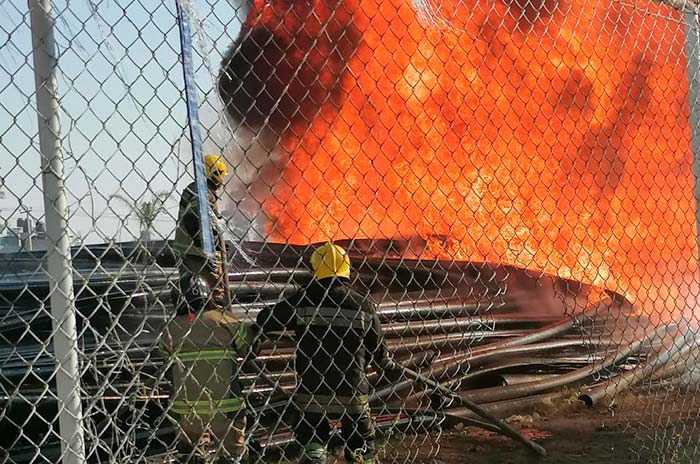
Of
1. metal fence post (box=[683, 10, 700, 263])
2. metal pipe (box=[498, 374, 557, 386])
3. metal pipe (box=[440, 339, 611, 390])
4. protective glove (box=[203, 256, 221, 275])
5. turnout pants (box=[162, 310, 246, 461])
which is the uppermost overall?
metal fence post (box=[683, 10, 700, 263])

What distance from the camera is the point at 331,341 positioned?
4672 millimetres

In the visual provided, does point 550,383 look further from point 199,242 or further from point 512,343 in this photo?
point 199,242

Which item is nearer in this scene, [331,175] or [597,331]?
[597,331]

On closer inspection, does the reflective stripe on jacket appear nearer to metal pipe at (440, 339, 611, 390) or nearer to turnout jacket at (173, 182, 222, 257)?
turnout jacket at (173, 182, 222, 257)

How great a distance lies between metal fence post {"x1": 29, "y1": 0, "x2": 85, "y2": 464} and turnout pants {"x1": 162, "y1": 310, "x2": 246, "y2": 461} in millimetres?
1940

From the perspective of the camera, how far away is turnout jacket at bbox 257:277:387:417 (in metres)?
4.59

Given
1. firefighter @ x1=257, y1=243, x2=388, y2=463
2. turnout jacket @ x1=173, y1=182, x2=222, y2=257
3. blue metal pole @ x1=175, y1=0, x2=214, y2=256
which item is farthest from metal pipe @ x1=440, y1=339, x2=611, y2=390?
blue metal pole @ x1=175, y1=0, x2=214, y2=256

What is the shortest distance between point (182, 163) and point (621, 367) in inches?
255

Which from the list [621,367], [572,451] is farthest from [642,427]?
[621,367]

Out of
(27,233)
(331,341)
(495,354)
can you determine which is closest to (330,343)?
(331,341)

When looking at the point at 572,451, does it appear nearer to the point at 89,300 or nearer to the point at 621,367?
the point at 621,367

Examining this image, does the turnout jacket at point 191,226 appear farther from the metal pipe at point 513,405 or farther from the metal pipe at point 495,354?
the metal pipe at point 513,405

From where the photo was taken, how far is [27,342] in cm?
544

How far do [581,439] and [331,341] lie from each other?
9.41 feet
